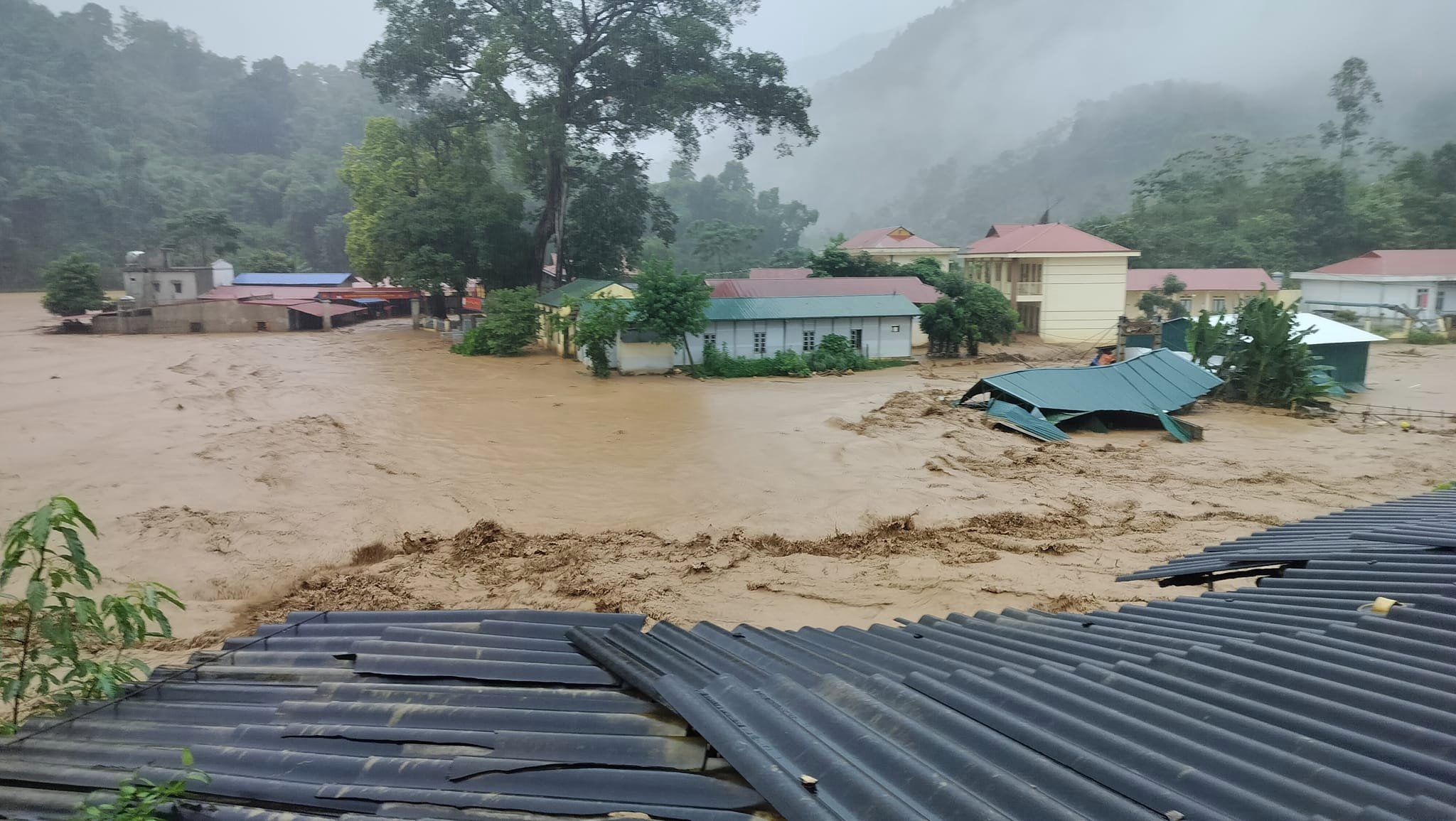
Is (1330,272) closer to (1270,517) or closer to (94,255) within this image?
(1270,517)

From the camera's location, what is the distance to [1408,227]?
53156 mm

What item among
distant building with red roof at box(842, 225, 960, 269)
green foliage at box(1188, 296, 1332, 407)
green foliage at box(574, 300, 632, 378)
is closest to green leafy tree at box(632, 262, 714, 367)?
green foliage at box(574, 300, 632, 378)

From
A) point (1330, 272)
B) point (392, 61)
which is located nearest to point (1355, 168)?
point (1330, 272)

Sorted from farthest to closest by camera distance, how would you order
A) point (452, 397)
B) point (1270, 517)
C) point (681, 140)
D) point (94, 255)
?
point (94, 255) → point (681, 140) → point (452, 397) → point (1270, 517)

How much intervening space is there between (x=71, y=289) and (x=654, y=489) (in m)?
40.7

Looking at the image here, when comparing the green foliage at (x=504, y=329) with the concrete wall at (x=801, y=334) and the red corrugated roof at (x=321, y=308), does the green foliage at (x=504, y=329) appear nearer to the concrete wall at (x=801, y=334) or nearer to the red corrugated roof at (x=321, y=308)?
the concrete wall at (x=801, y=334)

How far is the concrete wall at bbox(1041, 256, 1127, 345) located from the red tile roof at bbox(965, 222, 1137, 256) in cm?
49

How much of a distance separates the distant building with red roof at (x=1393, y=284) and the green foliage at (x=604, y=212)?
110 ft

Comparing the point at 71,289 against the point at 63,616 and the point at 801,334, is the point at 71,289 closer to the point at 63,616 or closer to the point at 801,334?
the point at 801,334

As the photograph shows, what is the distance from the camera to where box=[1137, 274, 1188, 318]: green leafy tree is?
42188 millimetres

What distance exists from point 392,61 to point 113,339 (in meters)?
17.1

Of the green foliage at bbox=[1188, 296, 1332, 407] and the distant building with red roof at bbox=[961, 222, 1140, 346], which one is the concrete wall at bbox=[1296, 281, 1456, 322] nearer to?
the distant building with red roof at bbox=[961, 222, 1140, 346]

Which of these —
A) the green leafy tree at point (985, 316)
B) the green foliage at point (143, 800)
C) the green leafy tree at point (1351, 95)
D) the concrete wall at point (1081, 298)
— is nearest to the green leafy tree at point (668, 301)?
the green leafy tree at point (985, 316)

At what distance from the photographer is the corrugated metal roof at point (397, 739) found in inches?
111
